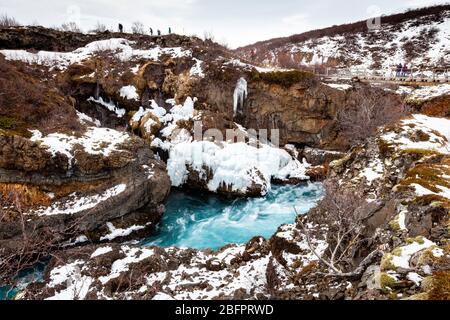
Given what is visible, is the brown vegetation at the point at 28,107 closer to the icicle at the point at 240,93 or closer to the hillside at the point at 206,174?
the hillside at the point at 206,174

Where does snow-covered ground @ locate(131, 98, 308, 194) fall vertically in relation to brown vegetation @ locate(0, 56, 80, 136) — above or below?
below

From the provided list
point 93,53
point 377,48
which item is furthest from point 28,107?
point 377,48

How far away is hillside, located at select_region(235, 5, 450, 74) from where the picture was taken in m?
38.0

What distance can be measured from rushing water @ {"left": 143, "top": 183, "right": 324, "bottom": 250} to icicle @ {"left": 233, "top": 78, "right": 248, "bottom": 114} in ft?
21.7

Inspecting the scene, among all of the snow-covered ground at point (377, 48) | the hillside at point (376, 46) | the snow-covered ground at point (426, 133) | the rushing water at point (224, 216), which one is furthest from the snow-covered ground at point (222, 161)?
the snow-covered ground at point (377, 48)

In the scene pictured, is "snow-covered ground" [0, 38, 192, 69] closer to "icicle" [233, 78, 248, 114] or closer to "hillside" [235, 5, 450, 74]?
"icicle" [233, 78, 248, 114]

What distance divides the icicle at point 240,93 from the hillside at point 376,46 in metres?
15.8

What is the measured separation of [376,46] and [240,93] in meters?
33.9

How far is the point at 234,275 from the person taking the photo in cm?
654

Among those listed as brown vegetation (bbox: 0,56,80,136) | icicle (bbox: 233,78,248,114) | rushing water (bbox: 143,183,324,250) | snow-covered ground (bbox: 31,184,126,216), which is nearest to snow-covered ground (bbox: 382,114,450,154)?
rushing water (bbox: 143,183,324,250)

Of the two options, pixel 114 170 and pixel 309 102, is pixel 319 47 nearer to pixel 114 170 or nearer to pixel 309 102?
pixel 309 102

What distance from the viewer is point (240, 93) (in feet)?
66.7
